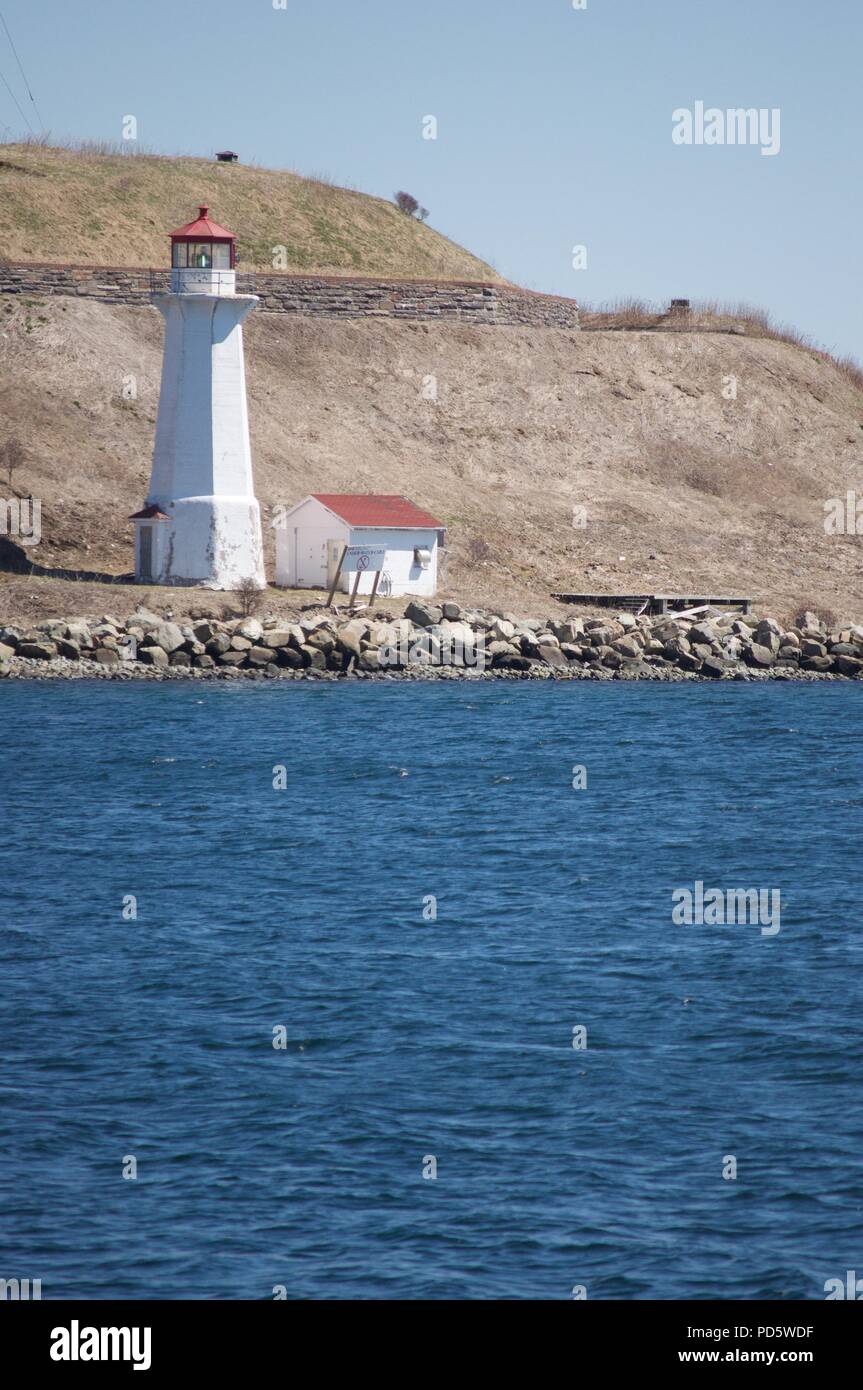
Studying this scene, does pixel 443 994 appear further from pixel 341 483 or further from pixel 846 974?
pixel 341 483

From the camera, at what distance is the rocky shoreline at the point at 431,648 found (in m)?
45.9

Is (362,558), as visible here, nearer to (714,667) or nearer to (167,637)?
(167,637)

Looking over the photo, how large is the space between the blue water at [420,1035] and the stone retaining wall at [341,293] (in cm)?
3397

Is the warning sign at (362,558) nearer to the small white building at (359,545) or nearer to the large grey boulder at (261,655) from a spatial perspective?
the small white building at (359,545)

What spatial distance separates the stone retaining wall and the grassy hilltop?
1.34 metres

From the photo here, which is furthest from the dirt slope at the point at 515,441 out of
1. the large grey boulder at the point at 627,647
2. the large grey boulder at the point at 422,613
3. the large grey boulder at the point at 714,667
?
the large grey boulder at the point at 714,667

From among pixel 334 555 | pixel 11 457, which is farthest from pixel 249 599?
pixel 11 457

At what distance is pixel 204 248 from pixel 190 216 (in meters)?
24.6

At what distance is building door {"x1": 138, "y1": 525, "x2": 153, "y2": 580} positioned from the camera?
50938 mm

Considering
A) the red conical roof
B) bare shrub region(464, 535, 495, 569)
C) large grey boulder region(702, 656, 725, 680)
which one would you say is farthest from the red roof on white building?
large grey boulder region(702, 656, 725, 680)

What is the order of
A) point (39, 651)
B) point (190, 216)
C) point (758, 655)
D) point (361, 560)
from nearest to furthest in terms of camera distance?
point (39, 651)
point (361, 560)
point (758, 655)
point (190, 216)

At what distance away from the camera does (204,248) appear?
49.2 meters

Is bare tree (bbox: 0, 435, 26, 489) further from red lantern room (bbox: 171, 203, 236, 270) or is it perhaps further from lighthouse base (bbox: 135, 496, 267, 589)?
red lantern room (bbox: 171, 203, 236, 270)
